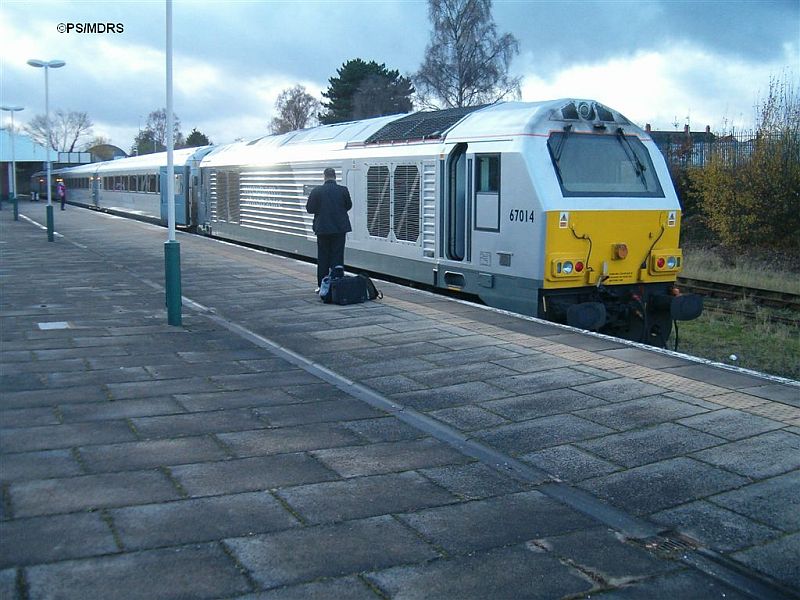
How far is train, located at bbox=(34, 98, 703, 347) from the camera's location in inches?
385

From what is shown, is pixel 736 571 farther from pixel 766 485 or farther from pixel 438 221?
pixel 438 221

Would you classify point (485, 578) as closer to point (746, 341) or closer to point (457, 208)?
point (457, 208)

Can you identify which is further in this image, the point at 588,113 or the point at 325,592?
the point at 588,113

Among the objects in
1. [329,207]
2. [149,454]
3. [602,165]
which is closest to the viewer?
[149,454]

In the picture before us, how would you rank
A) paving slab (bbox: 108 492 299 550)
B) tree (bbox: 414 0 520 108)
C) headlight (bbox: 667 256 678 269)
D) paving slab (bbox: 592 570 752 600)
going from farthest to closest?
1. tree (bbox: 414 0 520 108)
2. headlight (bbox: 667 256 678 269)
3. paving slab (bbox: 108 492 299 550)
4. paving slab (bbox: 592 570 752 600)

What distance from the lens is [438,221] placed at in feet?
37.4

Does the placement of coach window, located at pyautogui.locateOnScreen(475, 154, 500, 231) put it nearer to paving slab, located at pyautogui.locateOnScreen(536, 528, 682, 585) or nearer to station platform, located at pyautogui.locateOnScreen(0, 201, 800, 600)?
station platform, located at pyautogui.locateOnScreen(0, 201, 800, 600)

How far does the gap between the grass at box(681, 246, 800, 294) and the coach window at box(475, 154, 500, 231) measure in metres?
9.10

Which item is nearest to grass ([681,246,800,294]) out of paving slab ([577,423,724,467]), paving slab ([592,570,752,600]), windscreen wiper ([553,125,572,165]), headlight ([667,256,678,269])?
headlight ([667,256,678,269])

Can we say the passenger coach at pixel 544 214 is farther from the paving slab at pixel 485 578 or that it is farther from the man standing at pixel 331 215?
the paving slab at pixel 485 578

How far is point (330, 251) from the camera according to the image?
11977mm

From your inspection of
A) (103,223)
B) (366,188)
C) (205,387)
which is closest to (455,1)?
(103,223)

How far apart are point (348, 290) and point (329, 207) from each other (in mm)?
1291

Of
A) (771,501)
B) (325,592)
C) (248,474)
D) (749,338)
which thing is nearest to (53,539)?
(248,474)
